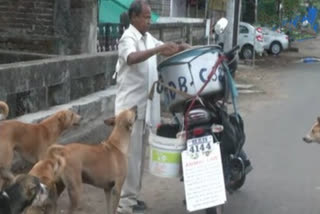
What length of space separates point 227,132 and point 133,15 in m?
1.36

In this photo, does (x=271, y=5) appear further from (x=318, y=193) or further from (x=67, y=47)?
(x=318, y=193)

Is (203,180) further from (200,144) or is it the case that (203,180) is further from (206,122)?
(206,122)

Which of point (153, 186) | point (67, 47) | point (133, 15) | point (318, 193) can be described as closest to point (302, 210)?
point (318, 193)

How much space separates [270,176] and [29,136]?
3187 mm

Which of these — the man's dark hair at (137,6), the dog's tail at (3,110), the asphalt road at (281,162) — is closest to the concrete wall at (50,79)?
the dog's tail at (3,110)

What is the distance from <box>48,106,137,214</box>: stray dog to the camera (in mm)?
4980

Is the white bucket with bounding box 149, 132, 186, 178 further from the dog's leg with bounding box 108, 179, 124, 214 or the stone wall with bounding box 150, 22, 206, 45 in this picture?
the stone wall with bounding box 150, 22, 206, 45

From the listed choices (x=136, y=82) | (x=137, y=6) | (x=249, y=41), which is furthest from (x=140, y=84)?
(x=249, y=41)

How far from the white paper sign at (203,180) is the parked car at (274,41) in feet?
71.6

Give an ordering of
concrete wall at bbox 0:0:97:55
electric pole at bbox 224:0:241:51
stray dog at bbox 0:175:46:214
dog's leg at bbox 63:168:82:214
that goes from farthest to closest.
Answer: electric pole at bbox 224:0:241:51 < concrete wall at bbox 0:0:97:55 < dog's leg at bbox 63:168:82:214 < stray dog at bbox 0:175:46:214

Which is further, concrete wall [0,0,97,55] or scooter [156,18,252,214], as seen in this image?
concrete wall [0,0,97,55]

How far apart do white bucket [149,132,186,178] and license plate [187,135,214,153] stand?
8cm

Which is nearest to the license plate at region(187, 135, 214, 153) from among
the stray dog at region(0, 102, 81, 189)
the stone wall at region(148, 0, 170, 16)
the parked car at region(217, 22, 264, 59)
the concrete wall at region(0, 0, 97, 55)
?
the stray dog at region(0, 102, 81, 189)

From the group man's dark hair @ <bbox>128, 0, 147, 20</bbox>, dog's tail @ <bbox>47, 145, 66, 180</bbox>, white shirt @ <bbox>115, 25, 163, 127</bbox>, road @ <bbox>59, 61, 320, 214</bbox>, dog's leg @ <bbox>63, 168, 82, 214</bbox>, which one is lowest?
road @ <bbox>59, 61, 320, 214</bbox>
